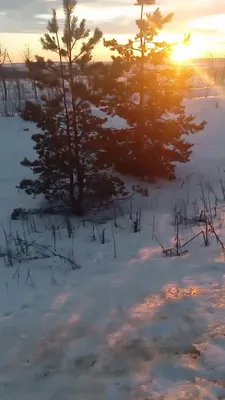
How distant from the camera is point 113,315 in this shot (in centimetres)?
550

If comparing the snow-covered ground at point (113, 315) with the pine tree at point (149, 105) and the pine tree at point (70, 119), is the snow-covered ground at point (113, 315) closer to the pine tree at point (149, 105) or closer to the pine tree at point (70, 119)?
the pine tree at point (70, 119)

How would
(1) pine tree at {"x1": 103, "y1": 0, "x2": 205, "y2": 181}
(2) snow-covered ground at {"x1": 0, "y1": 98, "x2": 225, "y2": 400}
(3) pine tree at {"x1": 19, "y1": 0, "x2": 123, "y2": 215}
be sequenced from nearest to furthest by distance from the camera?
(2) snow-covered ground at {"x1": 0, "y1": 98, "x2": 225, "y2": 400} < (3) pine tree at {"x1": 19, "y1": 0, "x2": 123, "y2": 215} < (1) pine tree at {"x1": 103, "y1": 0, "x2": 205, "y2": 181}

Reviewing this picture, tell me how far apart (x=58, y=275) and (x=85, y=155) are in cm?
527

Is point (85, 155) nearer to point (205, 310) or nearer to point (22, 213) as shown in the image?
point (22, 213)

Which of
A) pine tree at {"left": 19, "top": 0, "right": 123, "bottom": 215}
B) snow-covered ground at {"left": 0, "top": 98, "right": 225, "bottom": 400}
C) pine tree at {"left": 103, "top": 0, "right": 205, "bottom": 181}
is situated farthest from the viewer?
pine tree at {"left": 103, "top": 0, "right": 205, "bottom": 181}

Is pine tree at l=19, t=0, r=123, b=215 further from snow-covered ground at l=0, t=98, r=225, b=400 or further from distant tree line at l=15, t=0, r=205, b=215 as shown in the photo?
snow-covered ground at l=0, t=98, r=225, b=400

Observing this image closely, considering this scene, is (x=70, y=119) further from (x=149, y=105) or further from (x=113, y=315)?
(x=113, y=315)

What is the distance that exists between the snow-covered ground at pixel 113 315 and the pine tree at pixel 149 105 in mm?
4089

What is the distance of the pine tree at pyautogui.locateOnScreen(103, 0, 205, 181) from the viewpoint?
42.9ft

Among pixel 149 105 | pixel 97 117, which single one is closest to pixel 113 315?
pixel 97 117

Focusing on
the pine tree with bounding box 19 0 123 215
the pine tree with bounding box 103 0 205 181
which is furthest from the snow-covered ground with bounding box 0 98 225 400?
the pine tree with bounding box 103 0 205 181

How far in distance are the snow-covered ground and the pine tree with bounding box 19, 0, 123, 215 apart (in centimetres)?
207

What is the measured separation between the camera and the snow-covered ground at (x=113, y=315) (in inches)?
164

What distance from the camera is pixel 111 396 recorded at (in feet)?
13.0
